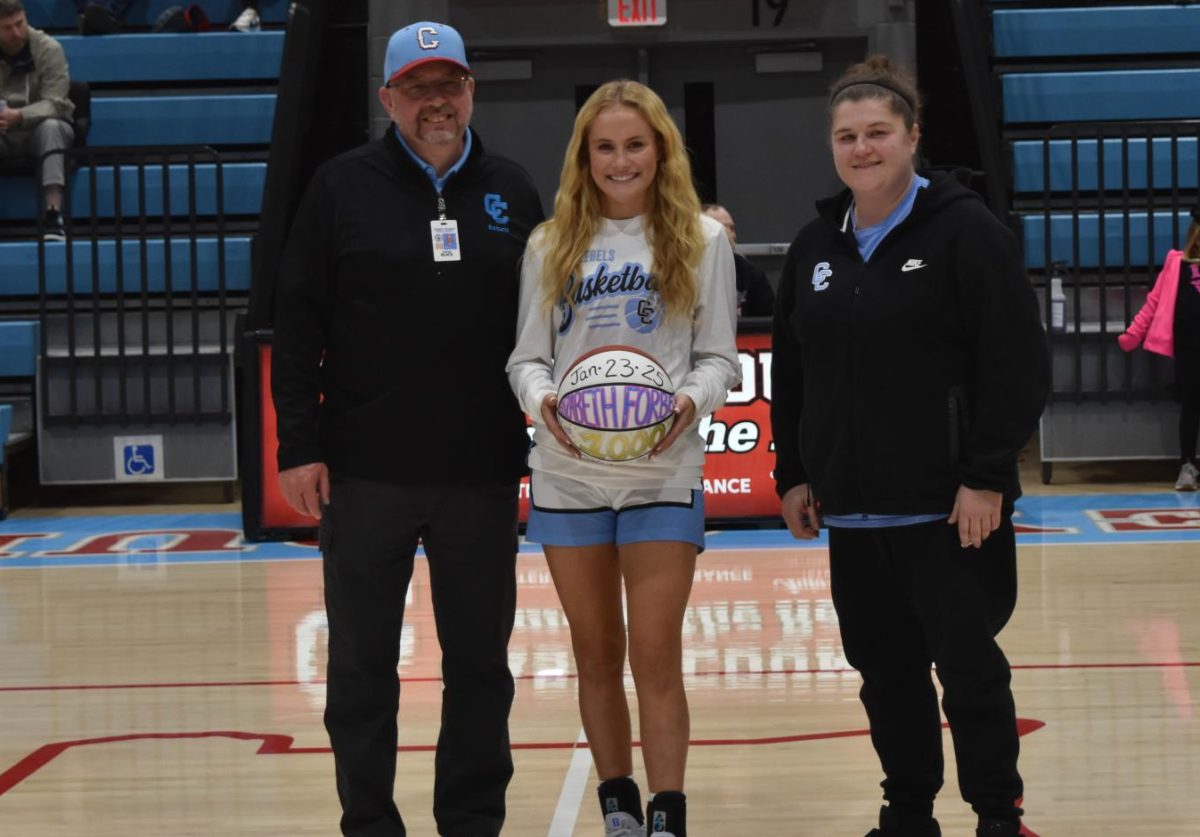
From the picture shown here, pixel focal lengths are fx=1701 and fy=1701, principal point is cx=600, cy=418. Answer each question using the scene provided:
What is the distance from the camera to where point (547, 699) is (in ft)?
16.6

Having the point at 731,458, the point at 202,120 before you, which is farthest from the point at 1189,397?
the point at 202,120

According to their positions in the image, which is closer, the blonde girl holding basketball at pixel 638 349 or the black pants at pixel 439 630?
the blonde girl holding basketball at pixel 638 349

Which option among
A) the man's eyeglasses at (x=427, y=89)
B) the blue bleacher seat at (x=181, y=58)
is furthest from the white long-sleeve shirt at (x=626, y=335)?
the blue bleacher seat at (x=181, y=58)

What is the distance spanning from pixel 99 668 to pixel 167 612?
95 centimetres

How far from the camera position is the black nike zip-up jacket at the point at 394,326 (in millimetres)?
3465

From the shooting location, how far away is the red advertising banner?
8117mm

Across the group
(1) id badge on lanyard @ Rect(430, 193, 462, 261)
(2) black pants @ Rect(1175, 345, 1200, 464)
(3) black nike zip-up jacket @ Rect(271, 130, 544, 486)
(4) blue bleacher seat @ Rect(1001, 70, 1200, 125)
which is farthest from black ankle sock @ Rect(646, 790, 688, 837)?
(4) blue bleacher seat @ Rect(1001, 70, 1200, 125)

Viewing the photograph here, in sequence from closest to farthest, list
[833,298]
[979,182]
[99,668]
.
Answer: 1. [833,298]
2. [99,668]
3. [979,182]

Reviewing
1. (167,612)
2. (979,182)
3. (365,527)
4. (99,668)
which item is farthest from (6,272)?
(365,527)

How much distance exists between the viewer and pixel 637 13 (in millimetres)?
11031

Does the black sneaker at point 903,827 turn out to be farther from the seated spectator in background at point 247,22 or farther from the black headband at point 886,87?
the seated spectator in background at point 247,22

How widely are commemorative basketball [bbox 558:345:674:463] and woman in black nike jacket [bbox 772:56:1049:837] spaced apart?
13.4 inches

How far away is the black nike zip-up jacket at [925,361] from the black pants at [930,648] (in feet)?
0.35

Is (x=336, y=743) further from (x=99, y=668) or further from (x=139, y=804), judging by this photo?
(x=99, y=668)
